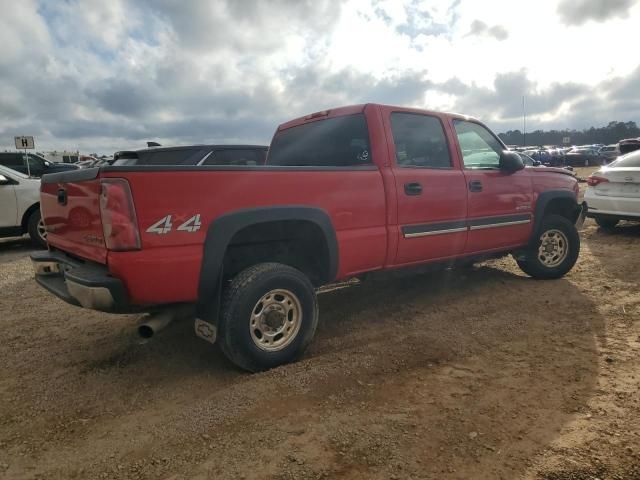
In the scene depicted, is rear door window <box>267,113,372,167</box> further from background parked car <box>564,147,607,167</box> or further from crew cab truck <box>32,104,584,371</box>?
background parked car <box>564,147,607,167</box>

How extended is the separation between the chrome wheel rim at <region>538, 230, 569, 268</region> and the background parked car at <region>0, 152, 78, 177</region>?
1368cm

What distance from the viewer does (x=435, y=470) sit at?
6.62 feet

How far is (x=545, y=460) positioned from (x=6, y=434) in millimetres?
2778

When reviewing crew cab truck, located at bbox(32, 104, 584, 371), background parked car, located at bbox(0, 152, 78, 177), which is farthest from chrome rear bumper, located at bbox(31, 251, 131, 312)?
background parked car, located at bbox(0, 152, 78, 177)

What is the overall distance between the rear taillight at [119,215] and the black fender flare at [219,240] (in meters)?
0.43

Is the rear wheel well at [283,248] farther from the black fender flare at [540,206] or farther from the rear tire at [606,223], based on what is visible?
the rear tire at [606,223]

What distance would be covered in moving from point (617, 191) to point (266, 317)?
7179mm

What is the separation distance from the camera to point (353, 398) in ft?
8.70

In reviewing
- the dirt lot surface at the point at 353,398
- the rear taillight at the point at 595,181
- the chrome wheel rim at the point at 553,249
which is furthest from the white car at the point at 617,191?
the dirt lot surface at the point at 353,398

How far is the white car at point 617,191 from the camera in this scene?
24.0 ft

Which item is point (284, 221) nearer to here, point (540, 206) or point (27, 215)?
point (540, 206)

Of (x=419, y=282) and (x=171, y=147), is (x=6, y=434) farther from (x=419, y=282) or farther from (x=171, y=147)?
(x=171, y=147)

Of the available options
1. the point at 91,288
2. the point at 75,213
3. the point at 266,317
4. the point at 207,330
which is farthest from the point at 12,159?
the point at 266,317

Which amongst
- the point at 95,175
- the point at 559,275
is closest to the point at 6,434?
the point at 95,175
